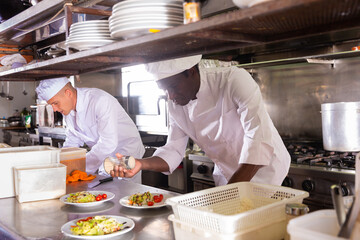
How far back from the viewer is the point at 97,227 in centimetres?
153

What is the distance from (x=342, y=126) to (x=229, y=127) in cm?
111

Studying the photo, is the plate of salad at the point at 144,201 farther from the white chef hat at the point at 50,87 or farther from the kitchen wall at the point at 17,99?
the kitchen wall at the point at 17,99

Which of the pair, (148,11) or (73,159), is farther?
(73,159)

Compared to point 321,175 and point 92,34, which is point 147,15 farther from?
point 321,175

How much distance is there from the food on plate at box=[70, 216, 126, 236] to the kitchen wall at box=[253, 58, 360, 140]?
2661mm

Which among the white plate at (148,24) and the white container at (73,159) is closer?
the white plate at (148,24)

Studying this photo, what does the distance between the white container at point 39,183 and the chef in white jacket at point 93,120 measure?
2.78 ft

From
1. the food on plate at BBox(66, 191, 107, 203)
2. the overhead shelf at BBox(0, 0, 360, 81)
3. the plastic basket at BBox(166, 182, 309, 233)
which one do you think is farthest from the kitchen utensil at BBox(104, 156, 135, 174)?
the plastic basket at BBox(166, 182, 309, 233)

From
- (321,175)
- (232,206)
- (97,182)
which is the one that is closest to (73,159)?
(97,182)

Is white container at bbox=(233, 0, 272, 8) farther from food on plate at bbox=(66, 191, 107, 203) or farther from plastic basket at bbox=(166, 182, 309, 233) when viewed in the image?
food on plate at bbox=(66, 191, 107, 203)

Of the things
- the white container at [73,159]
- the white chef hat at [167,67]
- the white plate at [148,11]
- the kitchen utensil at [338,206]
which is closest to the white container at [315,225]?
the kitchen utensil at [338,206]

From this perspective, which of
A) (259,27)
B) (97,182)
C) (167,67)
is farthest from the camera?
(97,182)

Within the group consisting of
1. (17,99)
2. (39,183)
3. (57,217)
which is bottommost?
(57,217)

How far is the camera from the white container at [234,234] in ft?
3.78
